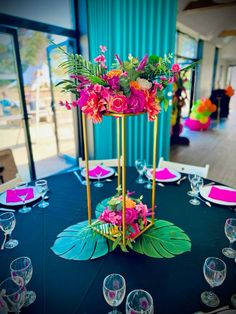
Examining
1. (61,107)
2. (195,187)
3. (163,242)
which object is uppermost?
(61,107)

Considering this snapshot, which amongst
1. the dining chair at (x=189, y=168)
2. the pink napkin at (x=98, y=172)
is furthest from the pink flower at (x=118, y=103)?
the dining chair at (x=189, y=168)

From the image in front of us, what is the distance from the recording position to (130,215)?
118 cm

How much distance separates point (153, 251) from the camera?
1.14 meters

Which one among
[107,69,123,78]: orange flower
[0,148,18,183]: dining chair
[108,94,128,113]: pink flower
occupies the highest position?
[107,69,123,78]: orange flower

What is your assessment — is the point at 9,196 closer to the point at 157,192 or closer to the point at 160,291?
the point at 157,192

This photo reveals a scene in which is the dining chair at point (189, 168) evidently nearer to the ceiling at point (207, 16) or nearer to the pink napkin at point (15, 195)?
the pink napkin at point (15, 195)

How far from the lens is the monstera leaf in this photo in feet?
3.70

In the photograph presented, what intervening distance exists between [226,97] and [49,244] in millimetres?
9142

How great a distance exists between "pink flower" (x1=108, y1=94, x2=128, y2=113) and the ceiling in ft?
16.1

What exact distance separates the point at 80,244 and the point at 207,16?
7188 mm

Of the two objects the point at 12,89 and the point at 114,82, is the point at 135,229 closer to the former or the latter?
the point at 114,82

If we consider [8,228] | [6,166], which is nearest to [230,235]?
[8,228]

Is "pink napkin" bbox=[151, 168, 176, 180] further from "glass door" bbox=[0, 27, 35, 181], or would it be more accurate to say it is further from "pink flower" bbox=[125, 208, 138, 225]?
"glass door" bbox=[0, 27, 35, 181]

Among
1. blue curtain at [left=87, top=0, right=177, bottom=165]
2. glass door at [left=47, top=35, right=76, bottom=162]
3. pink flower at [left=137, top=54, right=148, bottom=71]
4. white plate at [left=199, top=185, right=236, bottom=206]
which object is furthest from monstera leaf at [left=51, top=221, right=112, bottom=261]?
glass door at [left=47, top=35, right=76, bottom=162]
